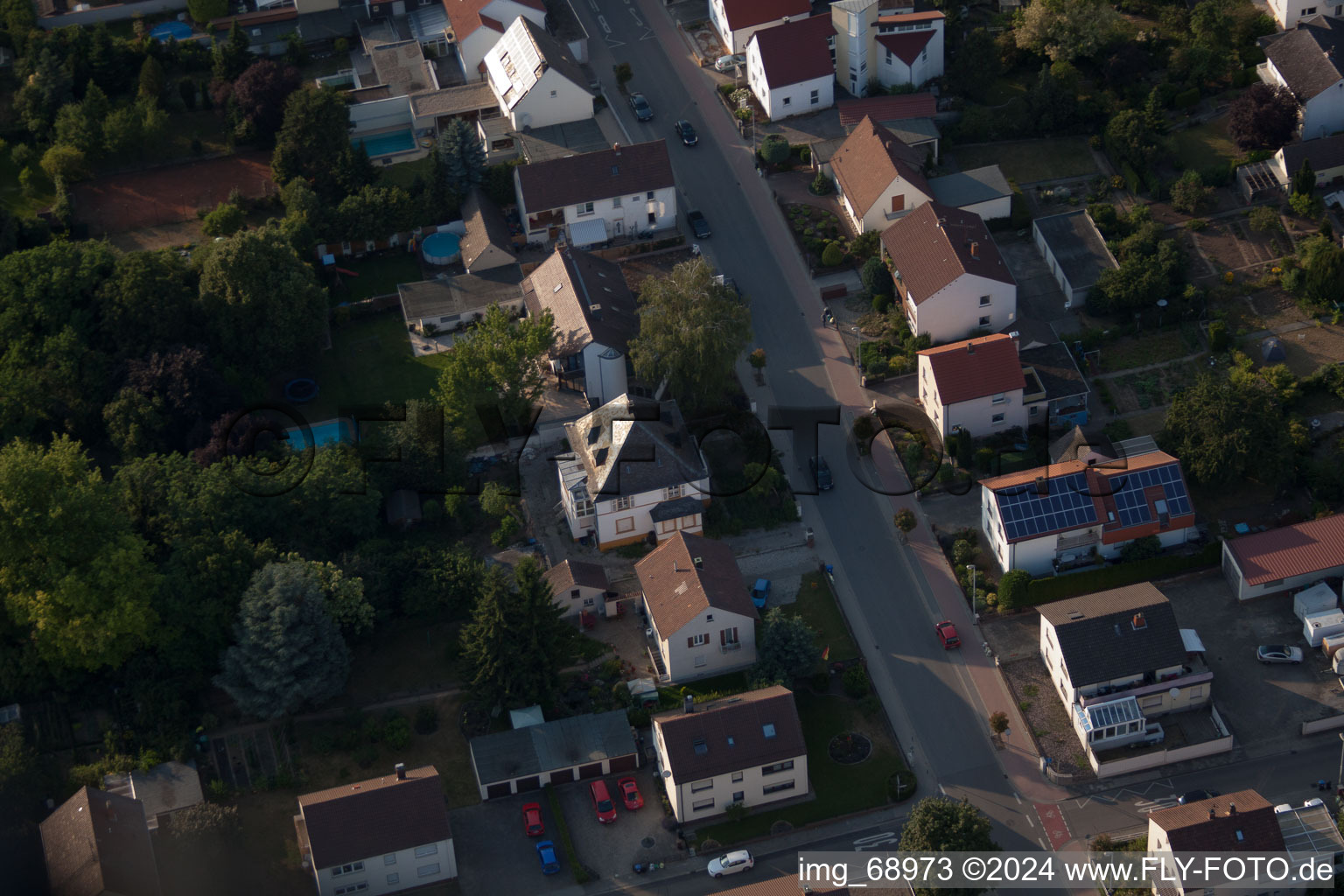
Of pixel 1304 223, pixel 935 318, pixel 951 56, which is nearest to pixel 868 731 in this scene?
pixel 935 318

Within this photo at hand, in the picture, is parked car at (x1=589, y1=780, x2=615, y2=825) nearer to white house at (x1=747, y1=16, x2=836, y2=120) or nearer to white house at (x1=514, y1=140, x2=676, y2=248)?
Result: white house at (x1=514, y1=140, x2=676, y2=248)

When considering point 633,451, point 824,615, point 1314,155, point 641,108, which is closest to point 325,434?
point 633,451

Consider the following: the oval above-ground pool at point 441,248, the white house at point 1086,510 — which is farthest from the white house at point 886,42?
the white house at point 1086,510

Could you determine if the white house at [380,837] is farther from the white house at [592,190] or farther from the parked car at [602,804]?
the white house at [592,190]

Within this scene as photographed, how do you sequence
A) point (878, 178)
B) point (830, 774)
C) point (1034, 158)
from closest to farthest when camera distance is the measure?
point (830, 774) < point (878, 178) < point (1034, 158)

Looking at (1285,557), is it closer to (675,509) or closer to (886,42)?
(675,509)

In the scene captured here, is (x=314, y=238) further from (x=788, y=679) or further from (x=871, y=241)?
(x=788, y=679)

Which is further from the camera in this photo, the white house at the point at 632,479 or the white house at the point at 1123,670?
the white house at the point at 632,479
